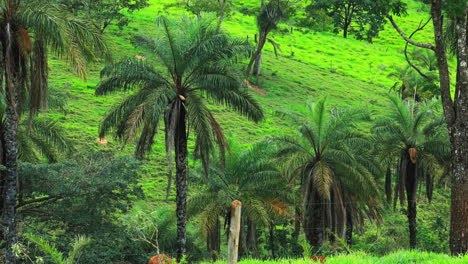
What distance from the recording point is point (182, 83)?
20000 mm

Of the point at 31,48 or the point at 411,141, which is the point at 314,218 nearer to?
the point at 411,141

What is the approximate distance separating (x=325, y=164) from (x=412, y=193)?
5.97 metres

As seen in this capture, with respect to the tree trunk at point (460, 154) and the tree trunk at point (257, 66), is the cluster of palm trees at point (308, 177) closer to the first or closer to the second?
the tree trunk at point (460, 154)

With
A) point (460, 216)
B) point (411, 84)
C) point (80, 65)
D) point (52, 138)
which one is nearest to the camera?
point (80, 65)

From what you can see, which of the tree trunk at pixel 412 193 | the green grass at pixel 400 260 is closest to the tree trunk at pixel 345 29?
the tree trunk at pixel 412 193

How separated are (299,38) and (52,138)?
58722 millimetres

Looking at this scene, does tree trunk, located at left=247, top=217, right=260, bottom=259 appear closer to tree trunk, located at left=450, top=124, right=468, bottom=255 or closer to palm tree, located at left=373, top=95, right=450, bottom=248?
palm tree, located at left=373, top=95, right=450, bottom=248

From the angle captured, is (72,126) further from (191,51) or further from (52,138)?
(191,51)

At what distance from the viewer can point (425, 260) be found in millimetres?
11352

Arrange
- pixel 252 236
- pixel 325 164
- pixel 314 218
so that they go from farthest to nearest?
1. pixel 314 218
2. pixel 325 164
3. pixel 252 236

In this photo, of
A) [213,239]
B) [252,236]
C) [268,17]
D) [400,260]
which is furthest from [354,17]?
[400,260]

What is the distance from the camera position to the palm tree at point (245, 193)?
22.0 m

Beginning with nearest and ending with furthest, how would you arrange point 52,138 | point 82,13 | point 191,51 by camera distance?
point 191,51
point 52,138
point 82,13

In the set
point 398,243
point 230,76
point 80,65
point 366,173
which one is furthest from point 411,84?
point 80,65
